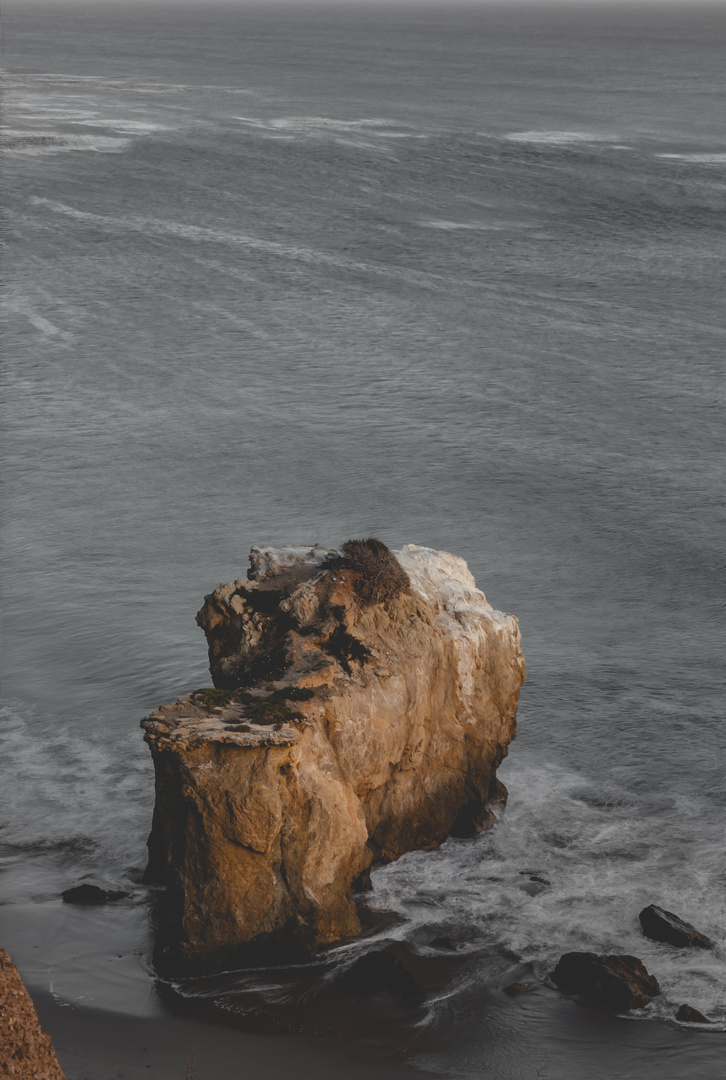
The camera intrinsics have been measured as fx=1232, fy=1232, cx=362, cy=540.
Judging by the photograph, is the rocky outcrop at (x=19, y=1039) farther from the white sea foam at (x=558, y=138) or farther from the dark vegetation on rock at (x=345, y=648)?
the white sea foam at (x=558, y=138)

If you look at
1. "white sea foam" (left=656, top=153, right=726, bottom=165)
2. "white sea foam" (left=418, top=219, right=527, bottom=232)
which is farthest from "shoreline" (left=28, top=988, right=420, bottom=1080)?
"white sea foam" (left=656, top=153, right=726, bottom=165)

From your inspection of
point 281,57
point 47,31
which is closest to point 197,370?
point 281,57

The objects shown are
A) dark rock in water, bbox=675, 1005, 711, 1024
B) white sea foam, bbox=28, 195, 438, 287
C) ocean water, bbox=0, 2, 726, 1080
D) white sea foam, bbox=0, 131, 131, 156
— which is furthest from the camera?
white sea foam, bbox=0, 131, 131, 156

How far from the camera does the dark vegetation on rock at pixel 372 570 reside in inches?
717

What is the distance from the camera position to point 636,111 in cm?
10188

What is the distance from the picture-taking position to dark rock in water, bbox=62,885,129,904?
17125 millimetres

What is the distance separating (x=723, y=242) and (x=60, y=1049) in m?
56.6

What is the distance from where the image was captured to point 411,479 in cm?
3816

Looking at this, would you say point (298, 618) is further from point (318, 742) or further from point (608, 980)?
point (608, 980)

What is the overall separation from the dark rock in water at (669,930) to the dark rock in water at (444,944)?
2750 millimetres

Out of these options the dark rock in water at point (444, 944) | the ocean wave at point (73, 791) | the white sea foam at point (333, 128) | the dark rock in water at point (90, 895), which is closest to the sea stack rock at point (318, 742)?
the dark rock in water at point (90, 895)

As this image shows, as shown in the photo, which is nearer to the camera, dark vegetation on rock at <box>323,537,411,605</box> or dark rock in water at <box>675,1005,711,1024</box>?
dark rock in water at <box>675,1005,711,1024</box>

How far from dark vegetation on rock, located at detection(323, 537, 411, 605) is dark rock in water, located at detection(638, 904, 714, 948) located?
5.76 meters

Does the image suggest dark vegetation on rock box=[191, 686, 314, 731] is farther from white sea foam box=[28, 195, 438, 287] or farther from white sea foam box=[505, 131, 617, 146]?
white sea foam box=[505, 131, 617, 146]
